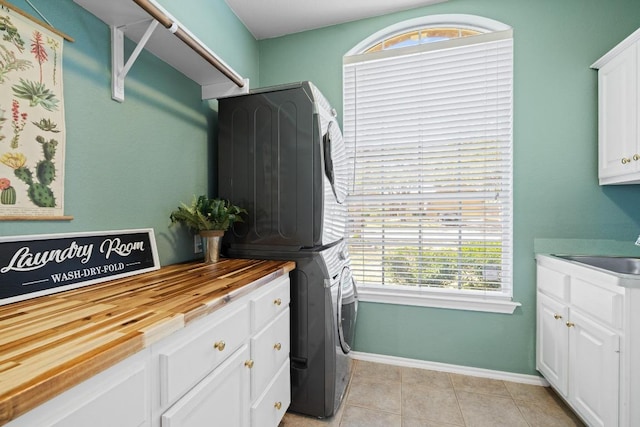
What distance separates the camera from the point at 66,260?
1045mm

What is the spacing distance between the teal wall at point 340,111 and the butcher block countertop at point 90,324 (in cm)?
35

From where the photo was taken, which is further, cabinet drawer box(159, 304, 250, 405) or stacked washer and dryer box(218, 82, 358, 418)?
stacked washer and dryer box(218, 82, 358, 418)

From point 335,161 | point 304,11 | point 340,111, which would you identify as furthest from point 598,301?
point 304,11

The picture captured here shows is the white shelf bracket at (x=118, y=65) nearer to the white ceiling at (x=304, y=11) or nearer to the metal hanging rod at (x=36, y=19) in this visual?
the metal hanging rod at (x=36, y=19)

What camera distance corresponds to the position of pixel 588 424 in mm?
1494

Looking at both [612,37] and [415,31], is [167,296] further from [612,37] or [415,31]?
[612,37]

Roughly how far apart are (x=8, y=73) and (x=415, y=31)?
241cm

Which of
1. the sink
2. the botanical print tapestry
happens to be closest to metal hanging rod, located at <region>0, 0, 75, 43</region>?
the botanical print tapestry

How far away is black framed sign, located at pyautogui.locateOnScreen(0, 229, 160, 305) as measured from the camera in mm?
908

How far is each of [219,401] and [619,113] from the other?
8.36 ft

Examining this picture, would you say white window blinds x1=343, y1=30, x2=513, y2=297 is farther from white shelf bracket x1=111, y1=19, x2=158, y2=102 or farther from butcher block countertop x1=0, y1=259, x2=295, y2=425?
white shelf bracket x1=111, y1=19, x2=158, y2=102

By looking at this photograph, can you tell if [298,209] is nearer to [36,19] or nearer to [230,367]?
[230,367]

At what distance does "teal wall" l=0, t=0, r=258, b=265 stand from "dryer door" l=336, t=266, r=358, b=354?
0.94 m

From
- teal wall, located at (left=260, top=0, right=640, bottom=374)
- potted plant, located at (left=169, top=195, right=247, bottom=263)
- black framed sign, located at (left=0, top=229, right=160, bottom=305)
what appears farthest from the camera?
teal wall, located at (left=260, top=0, right=640, bottom=374)
